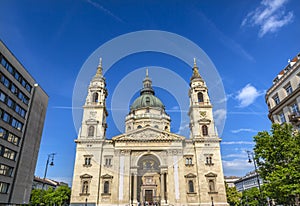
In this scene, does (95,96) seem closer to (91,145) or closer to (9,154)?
(91,145)

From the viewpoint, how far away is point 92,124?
43.2 m

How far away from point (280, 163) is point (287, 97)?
8.85m

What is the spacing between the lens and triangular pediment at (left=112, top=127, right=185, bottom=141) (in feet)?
136

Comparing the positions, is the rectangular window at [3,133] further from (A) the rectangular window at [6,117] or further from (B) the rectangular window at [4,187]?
(B) the rectangular window at [4,187]

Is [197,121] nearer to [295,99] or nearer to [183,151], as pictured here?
[183,151]

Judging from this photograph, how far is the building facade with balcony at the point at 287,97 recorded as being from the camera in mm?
22775

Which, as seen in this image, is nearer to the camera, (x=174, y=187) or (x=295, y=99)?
(x=295, y=99)

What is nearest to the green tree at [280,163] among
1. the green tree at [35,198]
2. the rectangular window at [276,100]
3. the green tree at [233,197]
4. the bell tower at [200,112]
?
the rectangular window at [276,100]

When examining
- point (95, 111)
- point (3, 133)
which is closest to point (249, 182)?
point (95, 111)

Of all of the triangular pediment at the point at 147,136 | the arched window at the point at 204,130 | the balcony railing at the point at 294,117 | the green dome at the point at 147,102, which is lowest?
the balcony railing at the point at 294,117

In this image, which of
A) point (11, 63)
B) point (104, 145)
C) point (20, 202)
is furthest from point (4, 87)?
point (104, 145)

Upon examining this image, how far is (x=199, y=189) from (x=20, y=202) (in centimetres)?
2807

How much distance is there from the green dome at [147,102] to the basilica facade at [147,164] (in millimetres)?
13676

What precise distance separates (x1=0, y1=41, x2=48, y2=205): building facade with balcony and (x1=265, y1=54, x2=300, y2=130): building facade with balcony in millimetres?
33640
